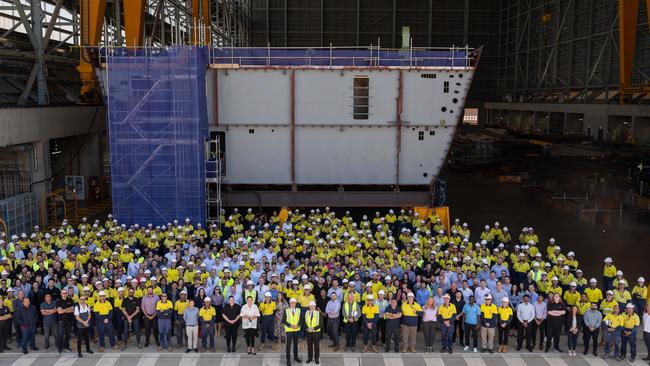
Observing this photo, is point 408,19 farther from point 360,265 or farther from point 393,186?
point 360,265

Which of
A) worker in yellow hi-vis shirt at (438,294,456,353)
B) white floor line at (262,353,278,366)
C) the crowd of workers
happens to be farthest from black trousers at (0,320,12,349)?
worker in yellow hi-vis shirt at (438,294,456,353)

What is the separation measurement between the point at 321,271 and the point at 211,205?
985 cm

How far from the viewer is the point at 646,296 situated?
15102 millimetres

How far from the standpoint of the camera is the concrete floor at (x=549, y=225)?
21656 mm

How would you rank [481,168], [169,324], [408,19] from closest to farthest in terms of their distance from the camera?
[169,324] < [481,168] < [408,19]

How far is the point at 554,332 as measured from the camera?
1362cm

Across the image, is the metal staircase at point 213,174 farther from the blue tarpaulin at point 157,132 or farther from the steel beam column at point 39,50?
the steel beam column at point 39,50

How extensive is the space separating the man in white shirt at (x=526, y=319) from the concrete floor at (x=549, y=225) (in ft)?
23.8

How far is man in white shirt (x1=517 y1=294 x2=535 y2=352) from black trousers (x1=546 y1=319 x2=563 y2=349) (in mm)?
367

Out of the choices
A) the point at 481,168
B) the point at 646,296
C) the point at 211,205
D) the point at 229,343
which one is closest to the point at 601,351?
the point at 646,296

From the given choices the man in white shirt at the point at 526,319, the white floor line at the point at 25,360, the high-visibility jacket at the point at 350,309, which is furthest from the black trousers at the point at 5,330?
the man in white shirt at the point at 526,319

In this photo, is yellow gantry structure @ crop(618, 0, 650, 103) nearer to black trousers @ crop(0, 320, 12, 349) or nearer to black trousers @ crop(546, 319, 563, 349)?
black trousers @ crop(546, 319, 563, 349)

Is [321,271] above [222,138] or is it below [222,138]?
below

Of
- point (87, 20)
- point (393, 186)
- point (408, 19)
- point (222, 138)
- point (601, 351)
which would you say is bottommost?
point (601, 351)
